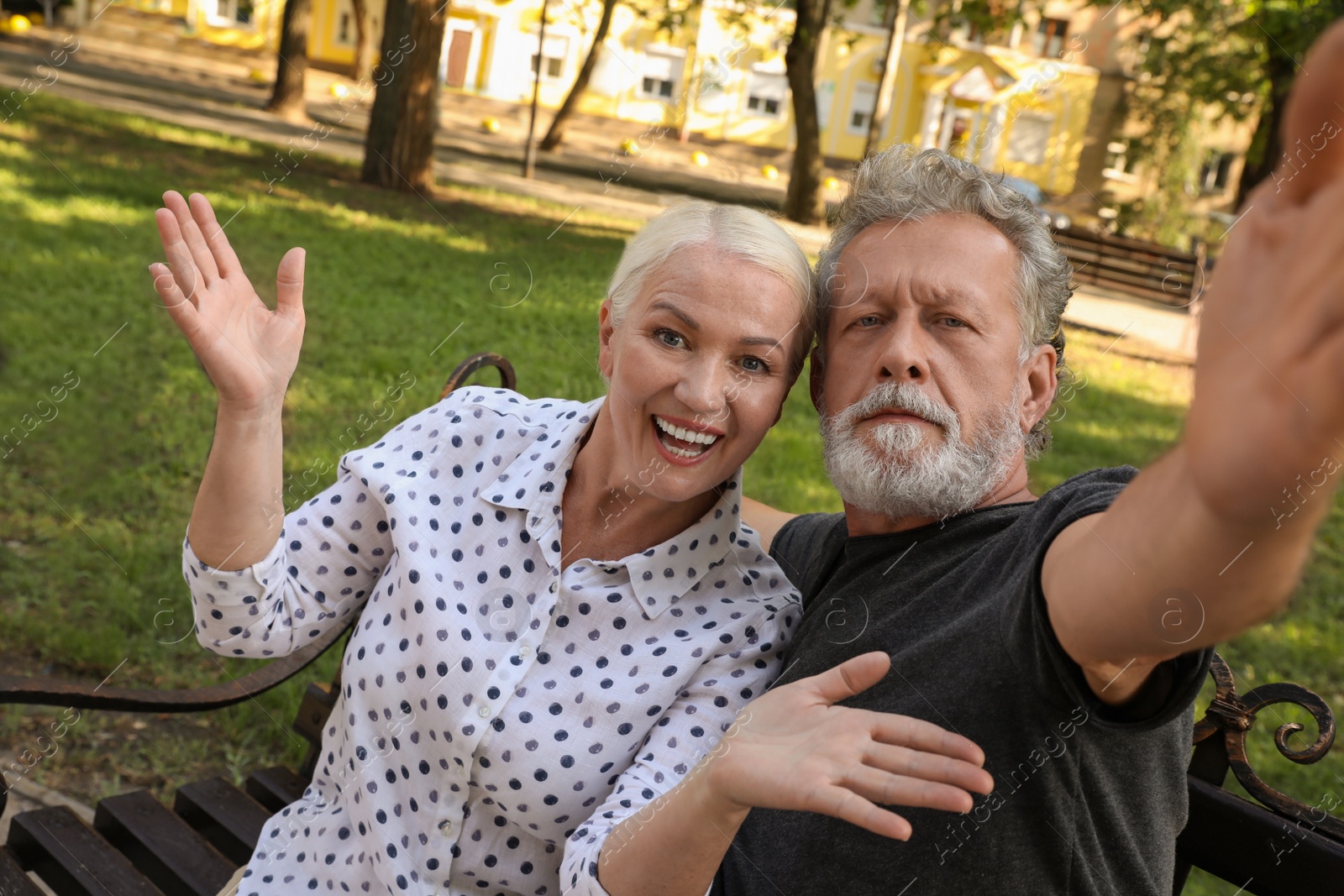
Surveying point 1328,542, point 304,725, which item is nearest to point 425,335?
point 304,725

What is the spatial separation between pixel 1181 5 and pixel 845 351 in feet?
56.5

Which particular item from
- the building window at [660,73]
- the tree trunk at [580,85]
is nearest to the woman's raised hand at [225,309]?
the tree trunk at [580,85]

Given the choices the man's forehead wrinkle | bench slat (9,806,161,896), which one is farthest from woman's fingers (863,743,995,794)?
bench slat (9,806,161,896)

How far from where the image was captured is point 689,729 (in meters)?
A: 1.98

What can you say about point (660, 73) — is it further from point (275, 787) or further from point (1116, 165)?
point (275, 787)

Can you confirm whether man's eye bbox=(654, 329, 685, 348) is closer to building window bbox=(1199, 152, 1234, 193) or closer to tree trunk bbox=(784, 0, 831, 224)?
tree trunk bbox=(784, 0, 831, 224)

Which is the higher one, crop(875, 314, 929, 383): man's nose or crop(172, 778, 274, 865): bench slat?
crop(875, 314, 929, 383): man's nose

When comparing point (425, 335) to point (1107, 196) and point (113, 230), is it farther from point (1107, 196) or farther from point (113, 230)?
point (1107, 196)

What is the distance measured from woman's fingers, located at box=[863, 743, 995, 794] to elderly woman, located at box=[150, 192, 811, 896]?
0.61 metres

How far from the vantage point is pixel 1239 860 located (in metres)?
2.22

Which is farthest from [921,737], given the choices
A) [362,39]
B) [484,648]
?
[362,39]

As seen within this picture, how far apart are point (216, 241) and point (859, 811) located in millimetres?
1410

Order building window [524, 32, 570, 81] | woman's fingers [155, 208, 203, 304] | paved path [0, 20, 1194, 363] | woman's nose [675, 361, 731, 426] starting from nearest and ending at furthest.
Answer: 1. woman's fingers [155, 208, 203, 304]
2. woman's nose [675, 361, 731, 426]
3. paved path [0, 20, 1194, 363]
4. building window [524, 32, 570, 81]

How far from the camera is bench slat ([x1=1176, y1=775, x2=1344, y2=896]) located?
210 centimetres
